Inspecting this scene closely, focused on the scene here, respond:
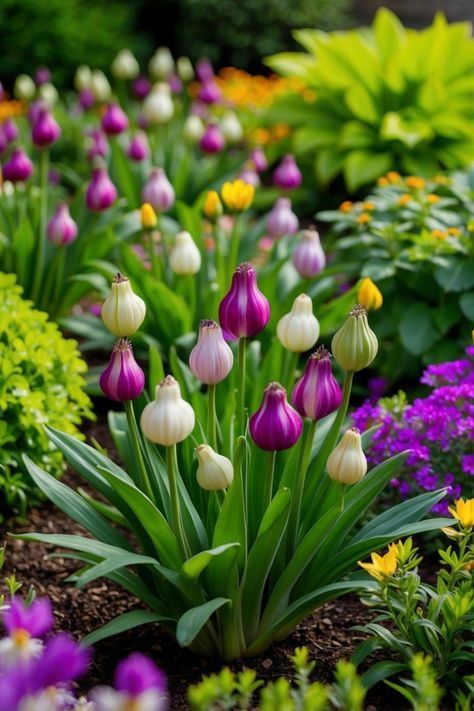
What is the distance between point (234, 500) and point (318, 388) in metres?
0.30

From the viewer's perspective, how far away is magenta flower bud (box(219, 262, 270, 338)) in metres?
2.21

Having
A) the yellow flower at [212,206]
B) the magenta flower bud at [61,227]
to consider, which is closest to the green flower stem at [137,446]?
the yellow flower at [212,206]

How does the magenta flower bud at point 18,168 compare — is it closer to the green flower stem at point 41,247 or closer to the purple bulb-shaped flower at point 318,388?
the green flower stem at point 41,247

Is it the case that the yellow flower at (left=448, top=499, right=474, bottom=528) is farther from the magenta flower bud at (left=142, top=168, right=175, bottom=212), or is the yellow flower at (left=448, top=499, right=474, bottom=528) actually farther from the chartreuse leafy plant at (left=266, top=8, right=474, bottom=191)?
the chartreuse leafy plant at (left=266, top=8, right=474, bottom=191)

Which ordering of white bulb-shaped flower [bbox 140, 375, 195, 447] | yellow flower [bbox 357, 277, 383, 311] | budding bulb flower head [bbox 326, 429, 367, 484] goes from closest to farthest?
white bulb-shaped flower [bbox 140, 375, 195, 447]
budding bulb flower head [bbox 326, 429, 367, 484]
yellow flower [bbox 357, 277, 383, 311]

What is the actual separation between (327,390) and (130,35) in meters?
7.63

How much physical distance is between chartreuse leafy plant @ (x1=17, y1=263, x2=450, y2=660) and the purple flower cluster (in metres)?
0.39

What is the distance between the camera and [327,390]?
2148mm

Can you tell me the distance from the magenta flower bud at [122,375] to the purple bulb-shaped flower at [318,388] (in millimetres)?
351

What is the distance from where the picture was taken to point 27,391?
9.67 feet

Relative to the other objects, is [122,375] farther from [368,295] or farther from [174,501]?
[368,295]

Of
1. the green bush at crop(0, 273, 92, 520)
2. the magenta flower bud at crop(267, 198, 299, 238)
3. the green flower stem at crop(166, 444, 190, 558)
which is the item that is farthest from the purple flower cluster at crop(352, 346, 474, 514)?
the magenta flower bud at crop(267, 198, 299, 238)

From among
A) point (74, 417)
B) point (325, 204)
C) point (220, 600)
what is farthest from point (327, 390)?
point (325, 204)

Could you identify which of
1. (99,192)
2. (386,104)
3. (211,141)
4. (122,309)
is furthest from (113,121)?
(122,309)
